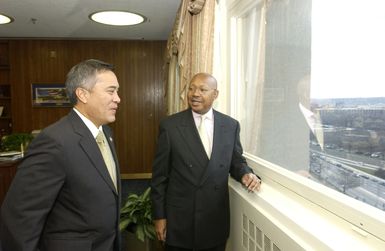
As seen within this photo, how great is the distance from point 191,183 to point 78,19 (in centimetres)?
380

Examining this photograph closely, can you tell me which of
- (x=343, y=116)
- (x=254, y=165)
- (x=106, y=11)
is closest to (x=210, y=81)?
(x=254, y=165)

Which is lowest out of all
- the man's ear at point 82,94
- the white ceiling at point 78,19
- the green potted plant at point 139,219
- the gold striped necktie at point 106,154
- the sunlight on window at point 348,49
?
the green potted plant at point 139,219

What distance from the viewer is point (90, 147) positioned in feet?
4.20

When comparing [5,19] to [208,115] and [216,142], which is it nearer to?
[208,115]

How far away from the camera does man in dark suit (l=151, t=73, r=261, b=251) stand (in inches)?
68.7

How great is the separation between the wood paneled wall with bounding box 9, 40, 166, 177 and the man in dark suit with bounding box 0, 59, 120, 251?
15.8ft

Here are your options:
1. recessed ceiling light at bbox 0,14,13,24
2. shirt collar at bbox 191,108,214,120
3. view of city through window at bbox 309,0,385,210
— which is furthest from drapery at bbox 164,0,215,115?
recessed ceiling light at bbox 0,14,13,24

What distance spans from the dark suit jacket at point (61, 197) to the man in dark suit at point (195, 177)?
0.48m

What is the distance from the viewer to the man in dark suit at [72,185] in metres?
1.15

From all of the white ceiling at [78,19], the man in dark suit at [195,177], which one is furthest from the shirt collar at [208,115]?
the white ceiling at [78,19]

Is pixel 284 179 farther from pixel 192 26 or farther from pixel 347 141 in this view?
pixel 192 26

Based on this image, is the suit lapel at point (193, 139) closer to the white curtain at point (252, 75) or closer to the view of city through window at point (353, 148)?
the white curtain at point (252, 75)

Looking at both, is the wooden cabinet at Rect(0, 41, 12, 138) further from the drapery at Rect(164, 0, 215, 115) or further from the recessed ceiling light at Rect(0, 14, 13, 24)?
the drapery at Rect(164, 0, 215, 115)

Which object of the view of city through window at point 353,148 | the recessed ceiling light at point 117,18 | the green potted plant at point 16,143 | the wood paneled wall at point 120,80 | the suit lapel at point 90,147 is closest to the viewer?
the view of city through window at point 353,148
